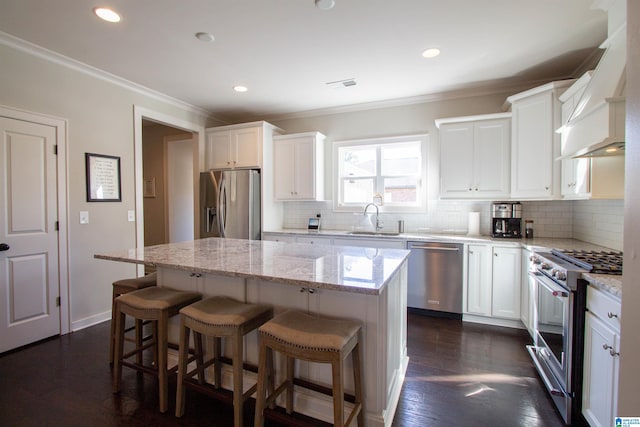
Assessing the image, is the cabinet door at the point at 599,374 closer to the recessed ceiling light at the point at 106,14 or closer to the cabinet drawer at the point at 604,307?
the cabinet drawer at the point at 604,307

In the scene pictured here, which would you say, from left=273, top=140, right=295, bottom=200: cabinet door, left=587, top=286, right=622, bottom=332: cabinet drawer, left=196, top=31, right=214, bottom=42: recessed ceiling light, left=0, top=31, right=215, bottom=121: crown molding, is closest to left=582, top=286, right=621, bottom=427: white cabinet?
left=587, top=286, right=622, bottom=332: cabinet drawer

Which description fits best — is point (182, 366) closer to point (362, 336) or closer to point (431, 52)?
point (362, 336)

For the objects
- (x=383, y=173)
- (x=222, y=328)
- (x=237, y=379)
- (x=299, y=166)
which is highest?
(x=299, y=166)

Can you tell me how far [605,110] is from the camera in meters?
1.64

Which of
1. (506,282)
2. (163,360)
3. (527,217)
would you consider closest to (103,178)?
(163,360)

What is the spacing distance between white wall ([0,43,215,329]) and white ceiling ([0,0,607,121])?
0.79 ft

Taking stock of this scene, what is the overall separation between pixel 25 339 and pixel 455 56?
4733mm

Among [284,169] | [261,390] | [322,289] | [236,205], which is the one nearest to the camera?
[261,390]

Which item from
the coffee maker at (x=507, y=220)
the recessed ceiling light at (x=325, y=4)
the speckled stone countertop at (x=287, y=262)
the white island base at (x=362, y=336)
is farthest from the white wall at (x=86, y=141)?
the coffee maker at (x=507, y=220)

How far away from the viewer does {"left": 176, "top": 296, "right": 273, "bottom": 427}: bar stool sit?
5.22 feet

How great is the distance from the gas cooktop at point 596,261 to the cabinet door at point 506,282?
696mm

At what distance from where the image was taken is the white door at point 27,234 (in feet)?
8.29

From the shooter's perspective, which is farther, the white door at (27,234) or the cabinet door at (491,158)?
A: the cabinet door at (491,158)

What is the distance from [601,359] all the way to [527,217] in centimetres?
231
